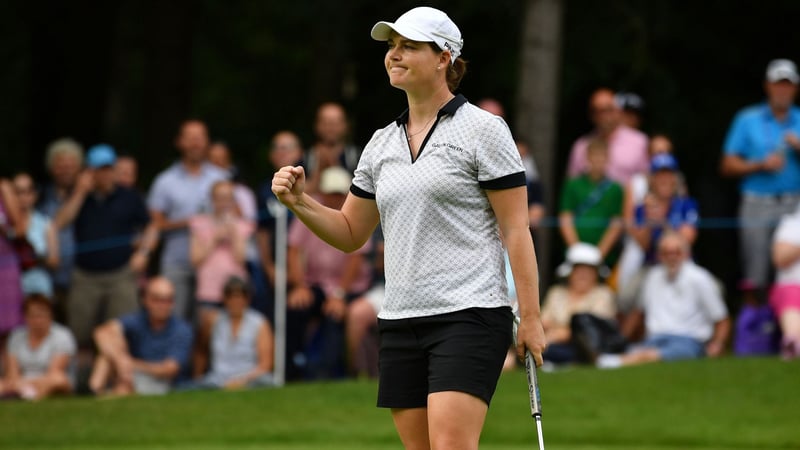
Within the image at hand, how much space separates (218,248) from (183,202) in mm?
676

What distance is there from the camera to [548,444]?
1148 cm

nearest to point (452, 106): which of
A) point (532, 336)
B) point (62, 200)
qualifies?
point (532, 336)

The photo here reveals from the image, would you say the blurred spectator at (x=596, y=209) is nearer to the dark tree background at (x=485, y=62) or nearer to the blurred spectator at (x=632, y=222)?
the blurred spectator at (x=632, y=222)

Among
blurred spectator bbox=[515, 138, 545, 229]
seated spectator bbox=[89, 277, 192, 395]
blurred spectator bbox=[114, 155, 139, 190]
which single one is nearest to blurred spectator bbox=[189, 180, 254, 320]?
seated spectator bbox=[89, 277, 192, 395]

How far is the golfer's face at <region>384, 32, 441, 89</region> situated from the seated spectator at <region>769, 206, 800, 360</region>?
738 cm

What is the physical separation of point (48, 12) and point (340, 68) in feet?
13.9

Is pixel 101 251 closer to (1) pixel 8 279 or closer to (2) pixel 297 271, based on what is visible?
(1) pixel 8 279

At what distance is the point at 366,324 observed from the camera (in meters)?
13.5

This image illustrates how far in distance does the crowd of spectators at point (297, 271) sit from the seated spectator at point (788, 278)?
0.02m

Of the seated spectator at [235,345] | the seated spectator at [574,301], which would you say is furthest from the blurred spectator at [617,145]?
the seated spectator at [235,345]

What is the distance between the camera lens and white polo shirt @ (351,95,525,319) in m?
6.16

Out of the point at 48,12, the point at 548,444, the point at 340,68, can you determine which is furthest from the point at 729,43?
the point at 548,444

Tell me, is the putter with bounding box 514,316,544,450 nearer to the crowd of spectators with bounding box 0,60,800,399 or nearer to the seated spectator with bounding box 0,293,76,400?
the crowd of spectators with bounding box 0,60,800,399

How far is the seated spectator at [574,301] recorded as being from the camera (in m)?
13.5
